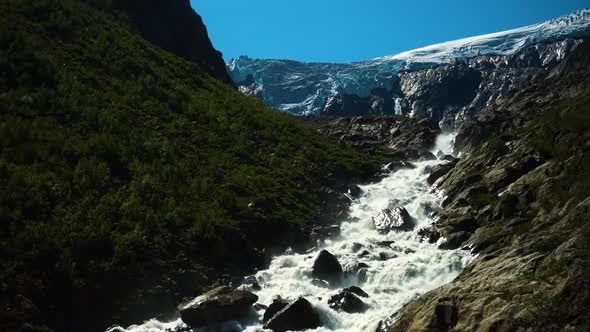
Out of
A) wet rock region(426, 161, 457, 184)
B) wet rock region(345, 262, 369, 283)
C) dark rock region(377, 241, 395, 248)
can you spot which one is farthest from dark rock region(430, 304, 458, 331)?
wet rock region(426, 161, 457, 184)

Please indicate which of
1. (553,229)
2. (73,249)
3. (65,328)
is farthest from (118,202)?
(553,229)

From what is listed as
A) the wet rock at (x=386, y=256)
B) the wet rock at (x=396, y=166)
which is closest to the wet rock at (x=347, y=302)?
the wet rock at (x=386, y=256)

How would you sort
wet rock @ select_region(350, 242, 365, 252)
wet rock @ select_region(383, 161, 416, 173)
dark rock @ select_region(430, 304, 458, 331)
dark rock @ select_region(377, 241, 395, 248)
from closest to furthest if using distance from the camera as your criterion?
dark rock @ select_region(430, 304, 458, 331), wet rock @ select_region(350, 242, 365, 252), dark rock @ select_region(377, 241, 395, 248), wet rock @ select_region(383, 161, 416, 173)

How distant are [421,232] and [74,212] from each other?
74.7ft

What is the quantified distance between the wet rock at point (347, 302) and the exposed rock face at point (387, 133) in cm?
4686

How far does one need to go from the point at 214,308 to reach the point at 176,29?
81979mm

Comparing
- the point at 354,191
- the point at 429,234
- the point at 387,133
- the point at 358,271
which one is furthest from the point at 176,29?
the point at 358,271

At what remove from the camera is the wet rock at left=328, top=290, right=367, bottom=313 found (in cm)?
2445

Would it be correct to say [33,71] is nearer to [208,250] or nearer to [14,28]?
[14,28]

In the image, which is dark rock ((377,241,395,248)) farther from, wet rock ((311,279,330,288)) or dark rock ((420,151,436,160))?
dark rock ((420,151,436,160))

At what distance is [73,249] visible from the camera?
25.2 m

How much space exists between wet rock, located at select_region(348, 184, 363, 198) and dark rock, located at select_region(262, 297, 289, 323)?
2424 centimetres

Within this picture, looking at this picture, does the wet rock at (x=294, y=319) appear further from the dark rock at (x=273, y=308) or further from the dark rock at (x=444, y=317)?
the dark rock at (x=444, y=317)

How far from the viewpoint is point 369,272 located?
94.0 ft
